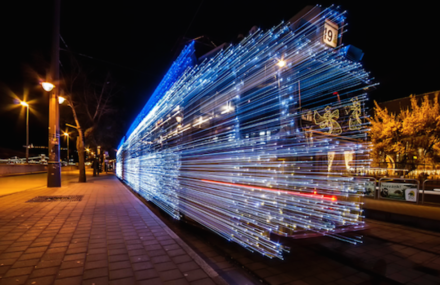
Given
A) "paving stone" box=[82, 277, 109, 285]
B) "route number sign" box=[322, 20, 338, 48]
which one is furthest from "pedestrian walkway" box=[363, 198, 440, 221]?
"paving stone" box=[82, 277, 109, 285]

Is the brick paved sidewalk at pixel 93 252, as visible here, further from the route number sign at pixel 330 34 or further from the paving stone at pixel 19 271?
the route number sign at pixel 330 34

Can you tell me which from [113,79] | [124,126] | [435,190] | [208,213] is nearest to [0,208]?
[208,213]

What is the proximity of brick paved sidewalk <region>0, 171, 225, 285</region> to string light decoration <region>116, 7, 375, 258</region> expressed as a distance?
0.81m

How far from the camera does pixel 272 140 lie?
301cm

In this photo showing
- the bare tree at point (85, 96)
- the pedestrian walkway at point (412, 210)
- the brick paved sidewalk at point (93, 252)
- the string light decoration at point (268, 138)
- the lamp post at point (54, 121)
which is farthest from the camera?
the bare tree at point (85, 96)

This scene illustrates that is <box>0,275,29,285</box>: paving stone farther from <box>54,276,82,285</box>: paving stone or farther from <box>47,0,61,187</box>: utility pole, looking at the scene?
<box>47,0,61,187</box>: utility pole

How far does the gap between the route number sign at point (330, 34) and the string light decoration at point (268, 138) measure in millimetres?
96

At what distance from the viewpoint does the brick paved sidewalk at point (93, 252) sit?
115 inches

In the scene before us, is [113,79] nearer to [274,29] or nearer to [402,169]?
[274,29]

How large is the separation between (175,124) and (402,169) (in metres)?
16.0

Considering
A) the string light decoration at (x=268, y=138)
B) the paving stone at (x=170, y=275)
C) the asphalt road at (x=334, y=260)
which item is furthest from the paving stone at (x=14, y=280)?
the string light decoration at (x=268, y=138)

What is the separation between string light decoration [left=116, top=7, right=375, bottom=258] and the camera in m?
3.10

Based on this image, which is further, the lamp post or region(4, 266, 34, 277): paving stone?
the lamp post

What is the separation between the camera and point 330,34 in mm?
3779
